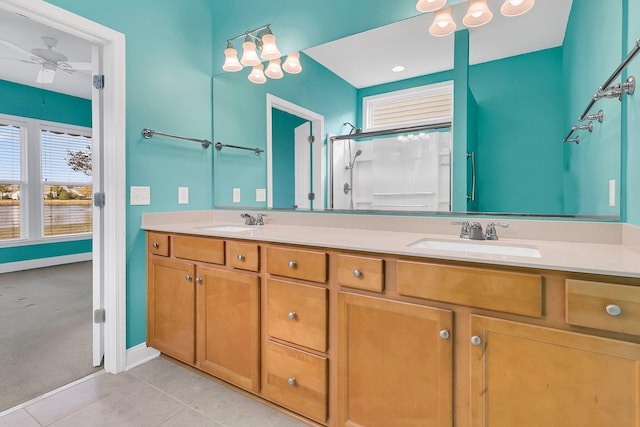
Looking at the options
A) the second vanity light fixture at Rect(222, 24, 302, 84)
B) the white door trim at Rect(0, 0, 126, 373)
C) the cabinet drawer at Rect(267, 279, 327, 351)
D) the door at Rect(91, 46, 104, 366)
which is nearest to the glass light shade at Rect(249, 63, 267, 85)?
the second vanity light fixture at Rect(222, 24, 302, 84)

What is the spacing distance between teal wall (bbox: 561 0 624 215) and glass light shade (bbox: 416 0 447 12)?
1.82 ft

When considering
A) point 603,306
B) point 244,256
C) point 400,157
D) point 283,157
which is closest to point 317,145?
point 283,157

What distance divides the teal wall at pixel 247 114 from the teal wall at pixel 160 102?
9 centimetres

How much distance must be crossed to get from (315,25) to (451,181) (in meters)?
1.32

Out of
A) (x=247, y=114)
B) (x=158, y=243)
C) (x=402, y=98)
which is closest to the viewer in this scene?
(x=402, y=98)

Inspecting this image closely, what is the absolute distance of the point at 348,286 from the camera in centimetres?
131

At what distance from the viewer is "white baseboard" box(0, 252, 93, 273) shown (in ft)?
14.7

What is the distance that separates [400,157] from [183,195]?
1.57m

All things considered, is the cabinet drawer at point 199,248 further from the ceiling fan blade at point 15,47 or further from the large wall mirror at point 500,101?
the ceiling fan blade at point 15,47

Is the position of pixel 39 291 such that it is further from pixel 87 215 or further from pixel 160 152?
pixel 160 152

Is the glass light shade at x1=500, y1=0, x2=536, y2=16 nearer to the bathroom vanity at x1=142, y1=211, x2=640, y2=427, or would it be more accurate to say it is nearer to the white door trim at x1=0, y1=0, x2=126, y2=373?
the bathroom vanity at x1=142, y1=211, x2=640, y2=427

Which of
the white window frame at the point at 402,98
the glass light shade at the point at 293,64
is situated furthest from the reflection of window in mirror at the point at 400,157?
the glass light shade at the point at 293,64

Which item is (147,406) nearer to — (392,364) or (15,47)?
(392,364)

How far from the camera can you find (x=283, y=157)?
2.32 metres
